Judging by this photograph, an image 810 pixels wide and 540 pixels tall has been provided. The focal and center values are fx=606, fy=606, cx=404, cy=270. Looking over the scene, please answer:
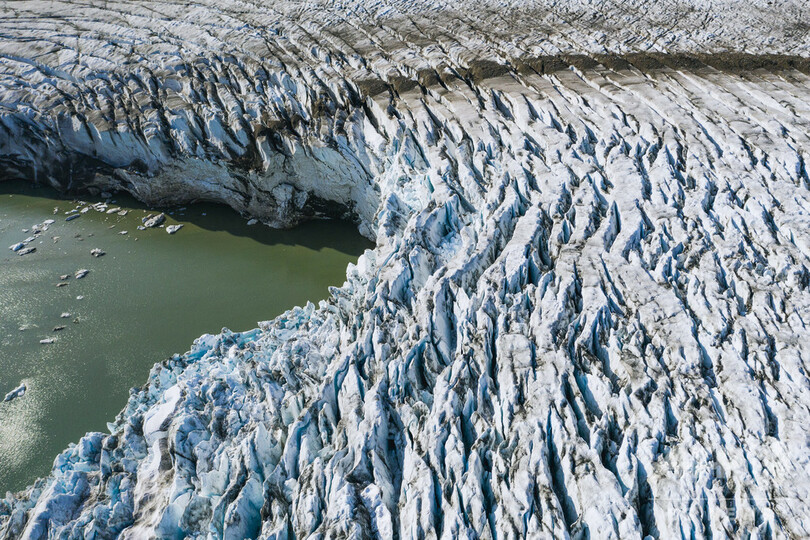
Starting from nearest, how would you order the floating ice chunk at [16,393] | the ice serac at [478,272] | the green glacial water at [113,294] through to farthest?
the ice serac at [478,272]
the green glacial water at [113,294]
the floating ice chunk at [16,393]

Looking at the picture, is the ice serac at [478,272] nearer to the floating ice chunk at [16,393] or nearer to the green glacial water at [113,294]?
the green glacial water at [113,294]

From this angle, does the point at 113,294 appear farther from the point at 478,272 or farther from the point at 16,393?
the point at 478,272

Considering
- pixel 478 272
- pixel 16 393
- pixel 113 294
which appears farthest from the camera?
pixel 113 294

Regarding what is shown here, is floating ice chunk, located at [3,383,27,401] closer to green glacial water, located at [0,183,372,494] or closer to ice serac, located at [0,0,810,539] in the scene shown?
green glacial water, located at [0,183,372,494]

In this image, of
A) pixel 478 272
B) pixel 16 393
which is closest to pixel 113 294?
pixel 16 393

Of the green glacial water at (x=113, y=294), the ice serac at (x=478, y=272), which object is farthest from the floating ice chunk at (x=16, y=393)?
the ice serac at (x=478, y=272)
